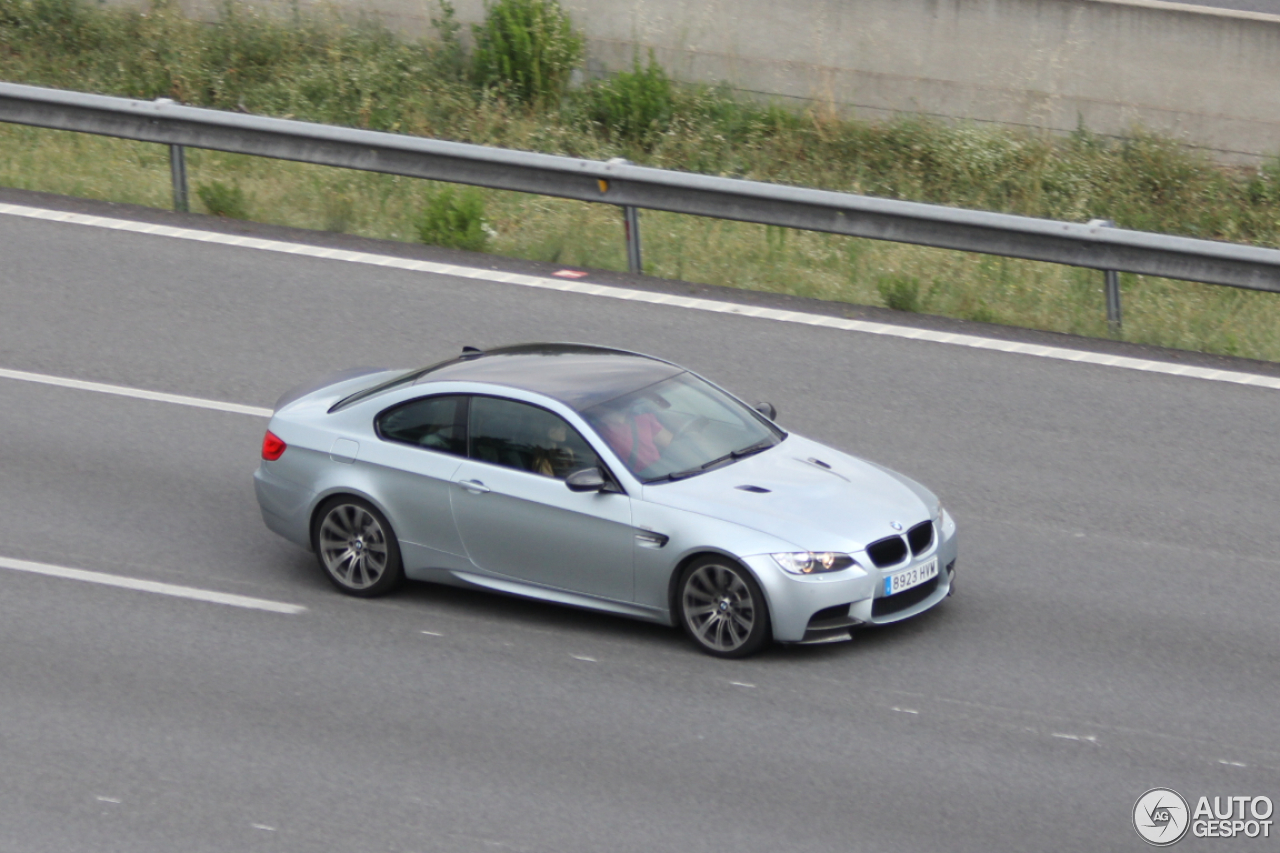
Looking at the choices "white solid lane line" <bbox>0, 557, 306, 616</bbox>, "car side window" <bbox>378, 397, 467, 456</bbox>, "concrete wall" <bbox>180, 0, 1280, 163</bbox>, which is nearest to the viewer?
"car side window" <bbox>378, 397, 467, 456</bbox>

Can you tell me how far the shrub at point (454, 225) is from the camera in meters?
14.8

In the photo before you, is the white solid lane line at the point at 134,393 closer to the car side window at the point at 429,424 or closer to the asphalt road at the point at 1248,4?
the car side window at the point at 429,424

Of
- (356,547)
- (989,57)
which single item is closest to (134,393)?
(356,547)

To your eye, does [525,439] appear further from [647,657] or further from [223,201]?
[223,201]

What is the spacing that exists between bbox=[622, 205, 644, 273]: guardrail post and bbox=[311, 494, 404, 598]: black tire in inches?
217

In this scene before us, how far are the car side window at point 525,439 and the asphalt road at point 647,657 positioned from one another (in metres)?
0.86

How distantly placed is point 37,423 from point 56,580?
7.39 ft

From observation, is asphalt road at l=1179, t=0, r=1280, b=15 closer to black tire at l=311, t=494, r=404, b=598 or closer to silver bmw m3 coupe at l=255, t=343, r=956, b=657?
silver bmw m3 coupe at l=255, t=343, r=956, b=657

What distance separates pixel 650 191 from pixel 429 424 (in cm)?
556

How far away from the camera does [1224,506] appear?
412 inches

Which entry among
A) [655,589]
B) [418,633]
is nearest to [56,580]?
[418,633]

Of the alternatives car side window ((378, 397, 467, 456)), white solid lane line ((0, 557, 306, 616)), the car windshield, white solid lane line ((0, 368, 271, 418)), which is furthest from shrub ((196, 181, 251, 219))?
Result: the car windshield

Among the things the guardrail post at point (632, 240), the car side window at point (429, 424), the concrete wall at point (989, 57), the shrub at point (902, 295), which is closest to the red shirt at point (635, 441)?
the car side window at point (429, 424)

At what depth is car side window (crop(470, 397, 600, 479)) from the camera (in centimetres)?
887
